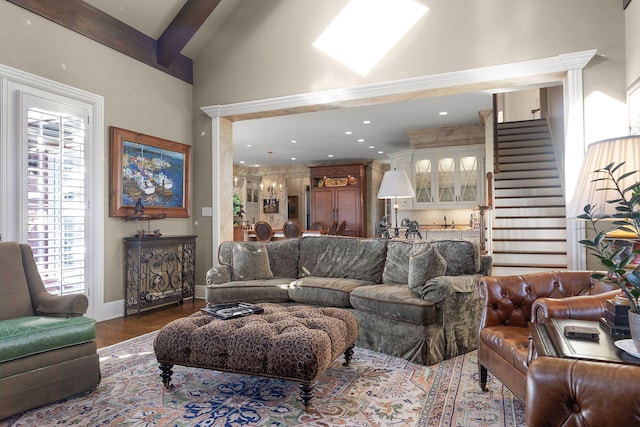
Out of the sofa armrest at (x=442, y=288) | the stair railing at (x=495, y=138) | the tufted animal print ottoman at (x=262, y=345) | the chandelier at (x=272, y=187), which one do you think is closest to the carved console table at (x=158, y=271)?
the tufted animal print ottoman at (x=262, y=345)

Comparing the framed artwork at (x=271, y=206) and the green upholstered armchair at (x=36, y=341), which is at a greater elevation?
the framed artwork at (x=271, y=206)

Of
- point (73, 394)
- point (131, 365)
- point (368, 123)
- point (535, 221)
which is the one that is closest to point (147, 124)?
point (131, 365)

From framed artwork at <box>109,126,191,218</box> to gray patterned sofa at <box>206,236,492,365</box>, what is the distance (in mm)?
1161

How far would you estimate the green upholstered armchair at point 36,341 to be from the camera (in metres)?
2.18

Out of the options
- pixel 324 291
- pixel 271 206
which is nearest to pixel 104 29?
pixel 324 291

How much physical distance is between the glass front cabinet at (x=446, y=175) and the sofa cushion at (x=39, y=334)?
7.53m

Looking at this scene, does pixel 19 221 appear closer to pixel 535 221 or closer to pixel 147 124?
pixel 147 124

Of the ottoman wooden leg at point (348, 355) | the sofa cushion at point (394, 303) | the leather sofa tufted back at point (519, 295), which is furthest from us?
the sofa cushion at point (394, 303)

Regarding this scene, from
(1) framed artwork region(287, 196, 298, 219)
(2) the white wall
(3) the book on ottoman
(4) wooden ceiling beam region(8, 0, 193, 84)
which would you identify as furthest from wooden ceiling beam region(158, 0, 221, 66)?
(1) framed artwork region(287, 196, 298, 219)

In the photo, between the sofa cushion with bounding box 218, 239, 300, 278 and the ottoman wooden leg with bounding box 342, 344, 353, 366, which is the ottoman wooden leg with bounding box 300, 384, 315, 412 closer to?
the ottoman wooden leg with bounding box 342, 344, 353, 366

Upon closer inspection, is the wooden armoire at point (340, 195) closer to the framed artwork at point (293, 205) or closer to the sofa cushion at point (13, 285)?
the framed artwork at point (293, 205)

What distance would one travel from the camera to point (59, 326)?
2.40 metres

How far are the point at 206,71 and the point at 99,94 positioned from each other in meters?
1.57

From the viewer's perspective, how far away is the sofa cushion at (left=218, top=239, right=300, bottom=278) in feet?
14.8
